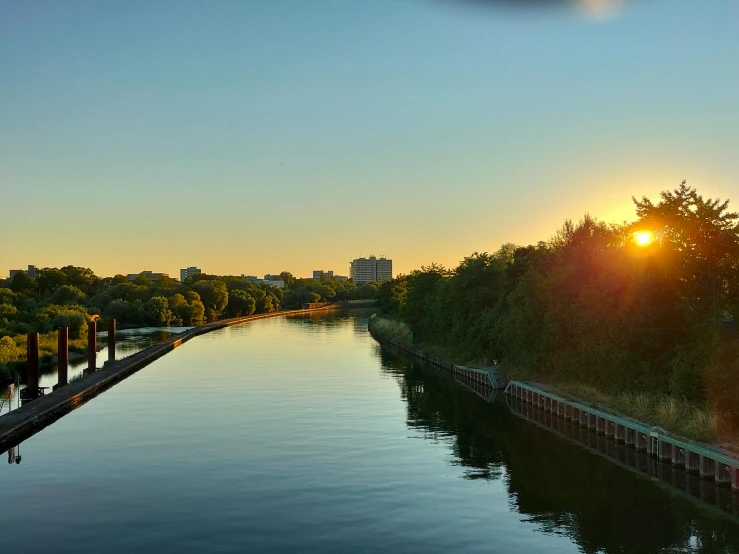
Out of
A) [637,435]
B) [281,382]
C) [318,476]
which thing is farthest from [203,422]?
Result: [637,435]

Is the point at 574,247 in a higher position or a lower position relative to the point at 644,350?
higher

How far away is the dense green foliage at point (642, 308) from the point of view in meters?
32.3

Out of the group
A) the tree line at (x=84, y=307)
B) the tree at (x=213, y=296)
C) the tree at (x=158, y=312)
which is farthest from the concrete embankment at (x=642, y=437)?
the tree at (x=213, y=296)

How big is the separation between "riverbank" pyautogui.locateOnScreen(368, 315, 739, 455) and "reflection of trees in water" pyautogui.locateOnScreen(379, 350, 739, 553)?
8.94 feet

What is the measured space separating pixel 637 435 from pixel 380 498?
496 inches

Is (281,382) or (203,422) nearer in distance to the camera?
(203,422)

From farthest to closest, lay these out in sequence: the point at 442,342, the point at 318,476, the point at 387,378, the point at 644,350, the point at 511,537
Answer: the point at 442,342 < the point at 387,378 < the point at 644,350 < the point at 318,476 < the point at 511,537

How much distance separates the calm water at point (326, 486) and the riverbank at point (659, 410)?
2802mm

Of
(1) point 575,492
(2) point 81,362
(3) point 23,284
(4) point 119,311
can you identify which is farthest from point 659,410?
(3) point 23,284

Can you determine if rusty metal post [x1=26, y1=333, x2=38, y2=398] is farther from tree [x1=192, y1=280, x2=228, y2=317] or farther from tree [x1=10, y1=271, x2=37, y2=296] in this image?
tree [x1=10, y1=271, x2=37, y2=296]

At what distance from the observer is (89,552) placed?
18828mm

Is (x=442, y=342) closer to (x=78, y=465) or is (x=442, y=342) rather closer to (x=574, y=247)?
(x=574, y=247)

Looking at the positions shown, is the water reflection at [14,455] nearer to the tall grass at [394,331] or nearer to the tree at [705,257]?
the tree at [705,257]

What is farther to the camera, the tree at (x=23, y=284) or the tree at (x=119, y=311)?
the tree at (x=23, y=284)
